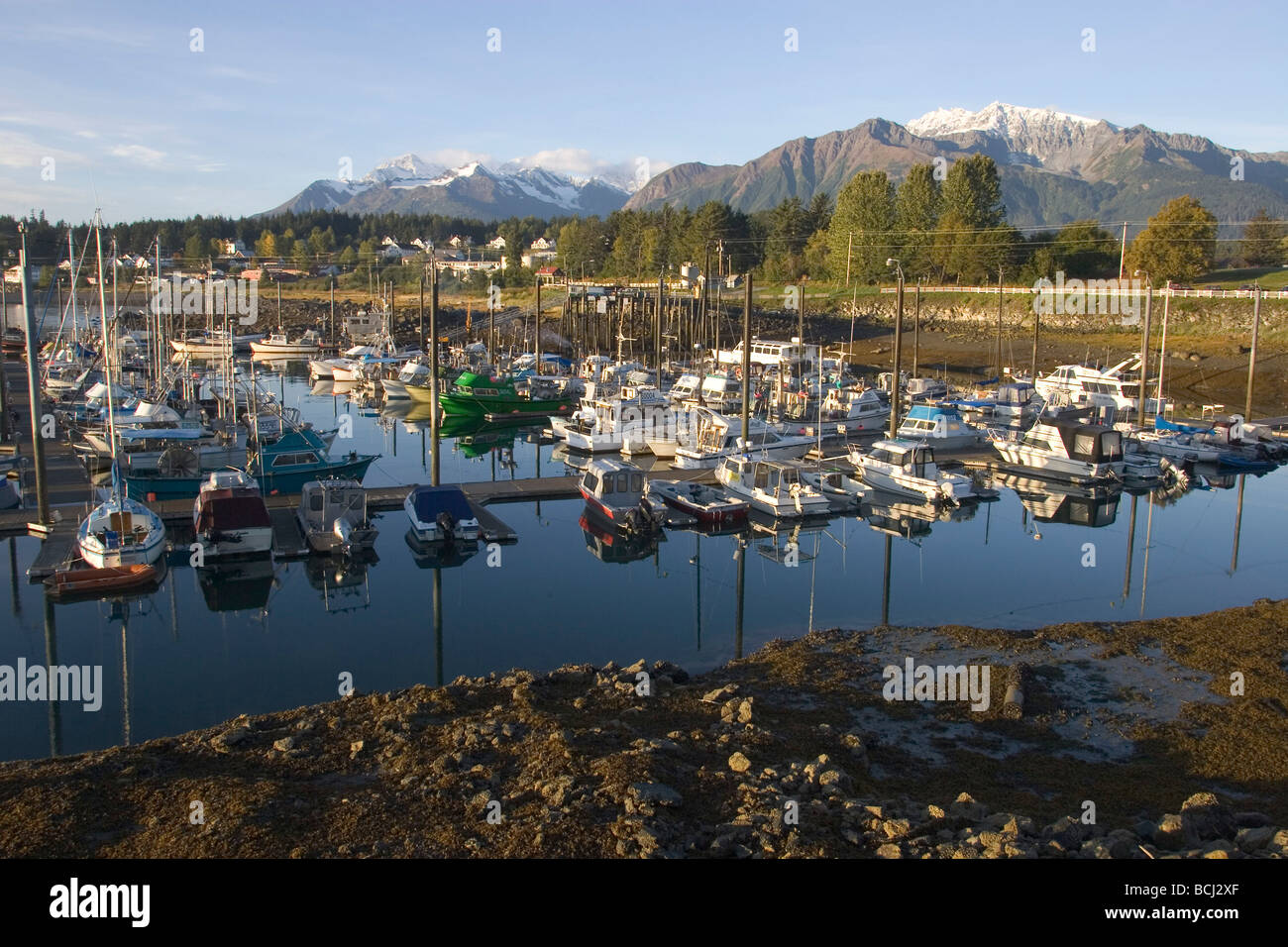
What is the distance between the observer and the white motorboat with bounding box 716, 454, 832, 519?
2483cm

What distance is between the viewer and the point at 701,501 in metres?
25.0

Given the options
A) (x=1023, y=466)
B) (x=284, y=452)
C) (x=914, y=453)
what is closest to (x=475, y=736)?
(x=284, y=452)

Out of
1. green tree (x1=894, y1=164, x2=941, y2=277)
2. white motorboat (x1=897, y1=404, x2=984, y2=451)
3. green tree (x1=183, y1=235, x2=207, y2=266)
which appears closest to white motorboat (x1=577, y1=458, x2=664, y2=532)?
white motorboat (x1=897, y1=404, x2=984, y2=451)

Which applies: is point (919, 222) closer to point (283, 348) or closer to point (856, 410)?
point (856, 410)

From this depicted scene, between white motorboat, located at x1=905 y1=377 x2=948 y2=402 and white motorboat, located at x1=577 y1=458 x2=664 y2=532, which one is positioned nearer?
white motorboat, located at x1=577 y1=458 x2=664 y2=532

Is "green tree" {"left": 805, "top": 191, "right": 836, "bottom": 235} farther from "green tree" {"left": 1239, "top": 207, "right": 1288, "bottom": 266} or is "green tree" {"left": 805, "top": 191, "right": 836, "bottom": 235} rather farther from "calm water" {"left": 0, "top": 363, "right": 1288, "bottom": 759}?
"calm water" {"left": 0, "top": 363, "right": 1288, "bottom": 759}

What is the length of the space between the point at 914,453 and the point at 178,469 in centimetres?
1879

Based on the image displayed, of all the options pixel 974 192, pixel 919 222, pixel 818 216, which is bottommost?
pixel 919 222

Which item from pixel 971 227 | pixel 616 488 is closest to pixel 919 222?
pixel 971 227

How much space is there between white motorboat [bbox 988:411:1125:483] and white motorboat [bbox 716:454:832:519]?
8741 millimetres

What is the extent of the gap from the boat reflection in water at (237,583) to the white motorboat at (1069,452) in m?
21.9

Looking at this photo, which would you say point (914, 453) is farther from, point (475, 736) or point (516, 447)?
point (475, 736)

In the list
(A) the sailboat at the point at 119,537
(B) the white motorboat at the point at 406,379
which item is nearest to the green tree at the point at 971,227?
(B) the white motorboat at the point at 406,379

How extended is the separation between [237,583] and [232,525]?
1395 mm
